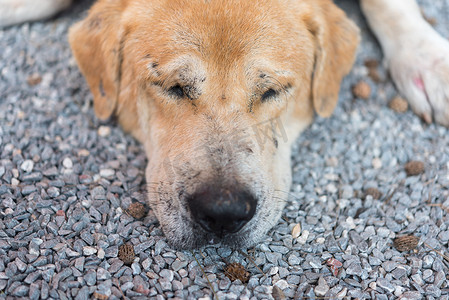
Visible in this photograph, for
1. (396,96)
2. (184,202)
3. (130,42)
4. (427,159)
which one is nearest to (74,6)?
(130,42)

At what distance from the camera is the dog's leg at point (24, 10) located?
4.33m

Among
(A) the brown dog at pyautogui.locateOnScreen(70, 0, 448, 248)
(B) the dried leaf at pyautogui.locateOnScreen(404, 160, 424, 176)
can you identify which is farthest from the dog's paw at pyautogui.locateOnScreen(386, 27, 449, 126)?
(A) the brown dog at pyautogui.locateOnScreen(70, 0, 448, 248)

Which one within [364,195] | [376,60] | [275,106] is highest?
[275,106]

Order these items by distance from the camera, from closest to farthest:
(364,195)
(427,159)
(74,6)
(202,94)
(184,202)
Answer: (184,202)
(202,94)
(364,195)
(427,159)
(74,6)

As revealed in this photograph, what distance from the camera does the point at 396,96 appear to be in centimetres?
405

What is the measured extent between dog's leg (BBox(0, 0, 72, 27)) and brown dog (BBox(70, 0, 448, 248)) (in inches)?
56.5

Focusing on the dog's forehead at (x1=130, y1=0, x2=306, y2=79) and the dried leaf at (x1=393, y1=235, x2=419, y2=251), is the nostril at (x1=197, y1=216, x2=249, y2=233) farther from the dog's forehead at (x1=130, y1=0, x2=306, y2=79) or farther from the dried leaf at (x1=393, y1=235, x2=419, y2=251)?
the dried leaf at (x1=393, y1=235, x2=419, y2=251)

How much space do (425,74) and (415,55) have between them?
0.22 m

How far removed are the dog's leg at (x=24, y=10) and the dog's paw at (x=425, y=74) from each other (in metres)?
3.52

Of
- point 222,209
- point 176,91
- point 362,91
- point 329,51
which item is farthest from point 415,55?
point 222,209

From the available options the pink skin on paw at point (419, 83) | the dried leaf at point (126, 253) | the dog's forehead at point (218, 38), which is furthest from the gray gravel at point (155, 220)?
the dog's forehead at point (218, 38)

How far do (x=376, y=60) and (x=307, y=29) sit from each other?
1.51m

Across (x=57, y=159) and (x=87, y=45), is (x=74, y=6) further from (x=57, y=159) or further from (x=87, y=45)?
(x=57, y=159)

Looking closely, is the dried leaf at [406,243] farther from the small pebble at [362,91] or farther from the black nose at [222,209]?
the small pebble at [362,91]
